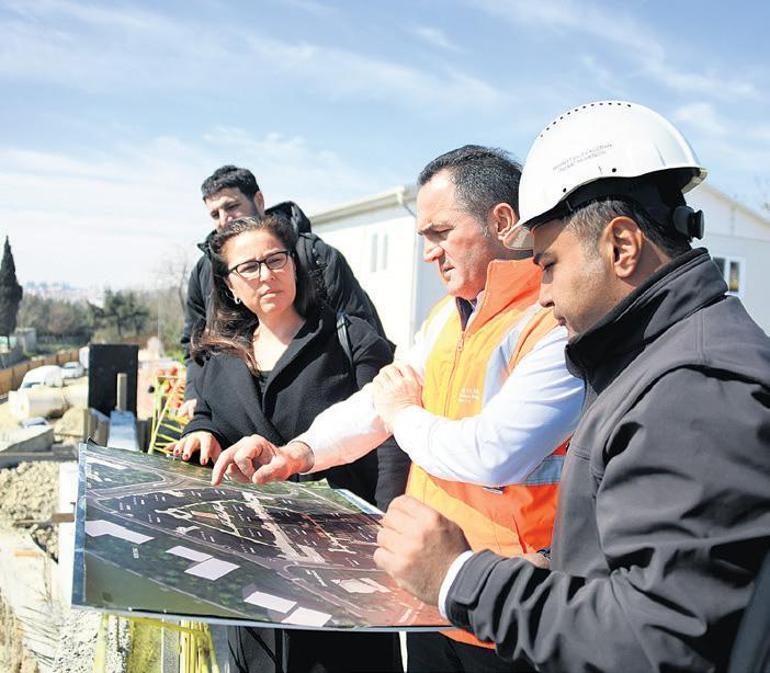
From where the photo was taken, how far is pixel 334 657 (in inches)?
112

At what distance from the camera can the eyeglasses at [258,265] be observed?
3.59m

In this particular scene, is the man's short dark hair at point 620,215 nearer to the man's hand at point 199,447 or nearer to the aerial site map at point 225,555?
the aerial site map at point 225,555

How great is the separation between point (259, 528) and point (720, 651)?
122 centimetres

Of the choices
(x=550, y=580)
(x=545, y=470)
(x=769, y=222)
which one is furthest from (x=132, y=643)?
(x=769, y=222)

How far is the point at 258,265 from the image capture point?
3.60 m

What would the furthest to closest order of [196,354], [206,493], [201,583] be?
[196,354] → [206,493] → [201,583]

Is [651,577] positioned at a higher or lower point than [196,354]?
lower

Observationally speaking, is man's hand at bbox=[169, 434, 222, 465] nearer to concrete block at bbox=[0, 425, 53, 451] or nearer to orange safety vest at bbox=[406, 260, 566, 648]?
orange safety vest at bbox=[406, 260, 566, 648]

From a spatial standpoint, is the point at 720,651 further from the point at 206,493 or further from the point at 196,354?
the point at 196,354

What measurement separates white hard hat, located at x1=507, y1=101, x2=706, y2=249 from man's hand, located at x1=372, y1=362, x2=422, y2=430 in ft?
3.03

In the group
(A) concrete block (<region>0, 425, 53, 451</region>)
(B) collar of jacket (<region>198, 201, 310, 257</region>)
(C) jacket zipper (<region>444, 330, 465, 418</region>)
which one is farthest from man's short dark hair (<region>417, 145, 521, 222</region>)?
(A) concrete block (<region>0, 425, 53, 451</region>)

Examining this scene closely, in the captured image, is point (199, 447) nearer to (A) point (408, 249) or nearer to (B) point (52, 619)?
(B) point (52, 619)

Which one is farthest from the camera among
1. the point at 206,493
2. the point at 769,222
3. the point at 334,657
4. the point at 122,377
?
the point at 769,222

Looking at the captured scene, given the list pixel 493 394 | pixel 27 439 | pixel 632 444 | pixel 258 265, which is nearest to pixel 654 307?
pixel 632 444
